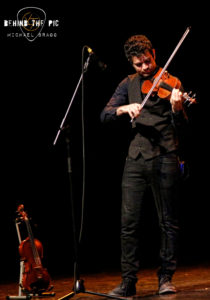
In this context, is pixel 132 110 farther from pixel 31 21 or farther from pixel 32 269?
pixel 31 21

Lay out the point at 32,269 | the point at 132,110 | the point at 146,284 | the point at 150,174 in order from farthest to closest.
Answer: the point at 146,284 < the point at 32,269 < the point at 150,174 < the point at 132,110

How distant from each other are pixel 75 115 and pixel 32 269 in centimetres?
221

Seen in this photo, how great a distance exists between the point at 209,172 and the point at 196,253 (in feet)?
2.90

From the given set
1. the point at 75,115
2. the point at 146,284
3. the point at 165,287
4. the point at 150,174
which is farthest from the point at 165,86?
the point at 75,115

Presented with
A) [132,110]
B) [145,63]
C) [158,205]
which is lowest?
[158,205]

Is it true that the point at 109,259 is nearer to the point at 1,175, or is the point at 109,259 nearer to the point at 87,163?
the point at 87,163

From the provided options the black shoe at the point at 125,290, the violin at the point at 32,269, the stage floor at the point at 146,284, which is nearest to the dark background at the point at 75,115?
the stage floor at the point at 146,284

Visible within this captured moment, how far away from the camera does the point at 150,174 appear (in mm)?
2982

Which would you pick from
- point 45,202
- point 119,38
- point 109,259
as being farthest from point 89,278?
point 119,38

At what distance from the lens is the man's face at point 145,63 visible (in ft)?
9.78

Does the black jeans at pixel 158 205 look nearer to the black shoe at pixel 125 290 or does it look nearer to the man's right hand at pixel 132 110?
the black shoe at pixel 125 290

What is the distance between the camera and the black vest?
2.98 meters

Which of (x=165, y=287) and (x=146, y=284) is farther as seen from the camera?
(x=146, y=284)

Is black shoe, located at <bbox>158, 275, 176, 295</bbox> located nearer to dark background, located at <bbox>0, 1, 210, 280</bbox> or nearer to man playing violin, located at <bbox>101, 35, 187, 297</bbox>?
man playing violin, located at <bbox>101, 35, 187, 297</bbox>
